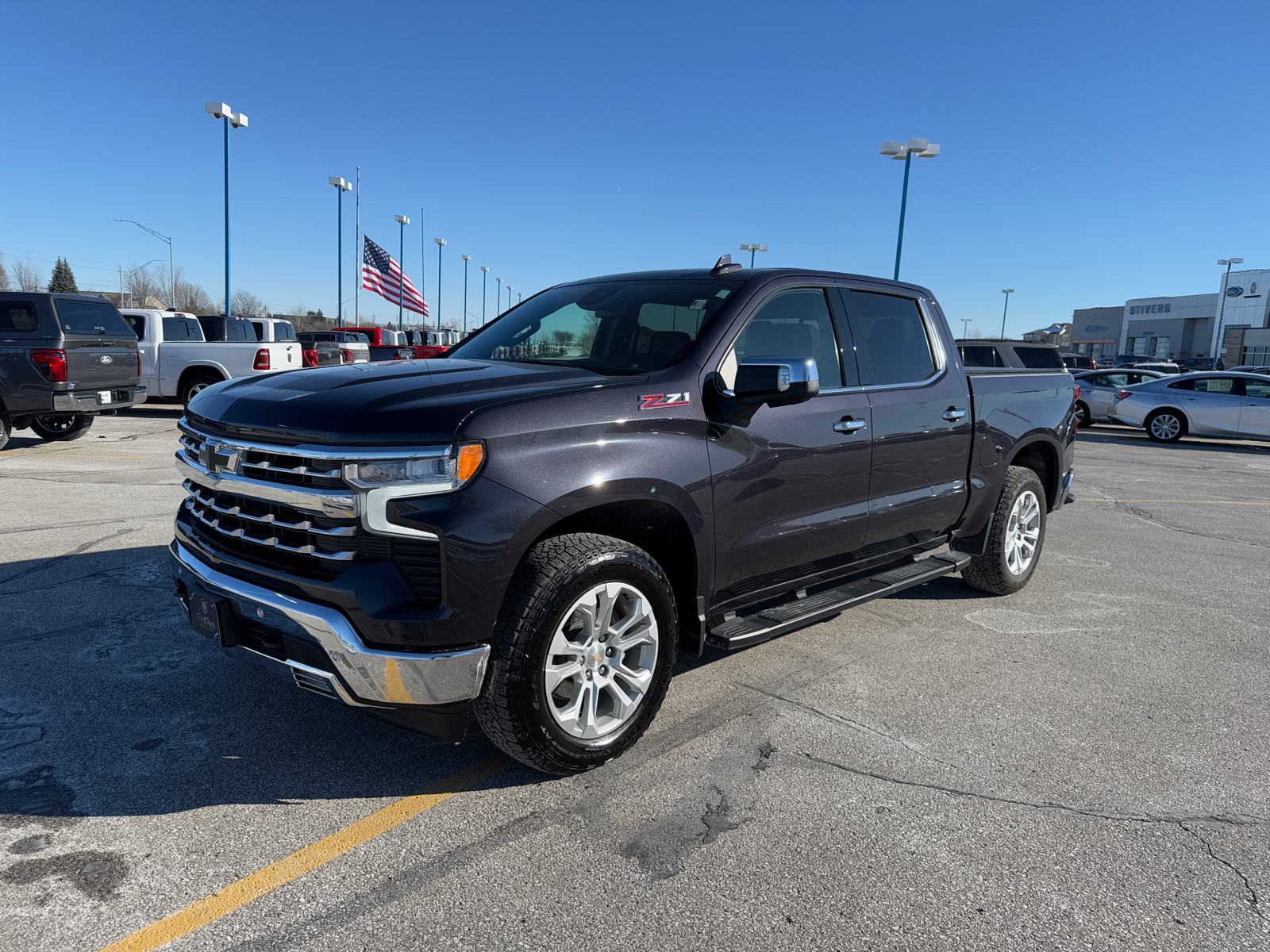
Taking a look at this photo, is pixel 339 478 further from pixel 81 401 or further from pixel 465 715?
pixel 81 401

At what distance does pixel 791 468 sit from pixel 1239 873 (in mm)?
2089

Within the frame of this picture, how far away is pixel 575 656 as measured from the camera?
3162mm

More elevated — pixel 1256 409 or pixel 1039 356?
pixel 1039 356

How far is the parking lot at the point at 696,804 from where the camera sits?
→ 96.2 inches

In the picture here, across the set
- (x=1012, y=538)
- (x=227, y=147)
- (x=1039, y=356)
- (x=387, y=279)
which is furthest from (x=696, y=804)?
(x=387, y=279)

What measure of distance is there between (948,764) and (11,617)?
474cm

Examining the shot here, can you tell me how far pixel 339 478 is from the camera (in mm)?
2840

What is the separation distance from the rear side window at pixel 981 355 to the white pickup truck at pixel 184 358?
12947 millimetres

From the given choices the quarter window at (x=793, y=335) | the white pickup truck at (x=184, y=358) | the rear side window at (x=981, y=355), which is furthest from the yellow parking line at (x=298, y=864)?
the rear side window at (x=981, y=355)

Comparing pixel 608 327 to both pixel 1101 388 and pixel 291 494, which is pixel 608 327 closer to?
pixel 291 494

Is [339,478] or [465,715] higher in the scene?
[339,478]

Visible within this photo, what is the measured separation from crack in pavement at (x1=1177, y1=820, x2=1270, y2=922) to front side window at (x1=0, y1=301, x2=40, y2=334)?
39.9ft

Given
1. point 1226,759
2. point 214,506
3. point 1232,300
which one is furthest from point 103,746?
point 1232,300

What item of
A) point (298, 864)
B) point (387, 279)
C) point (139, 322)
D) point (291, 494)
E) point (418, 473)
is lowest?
point (298, 864)
